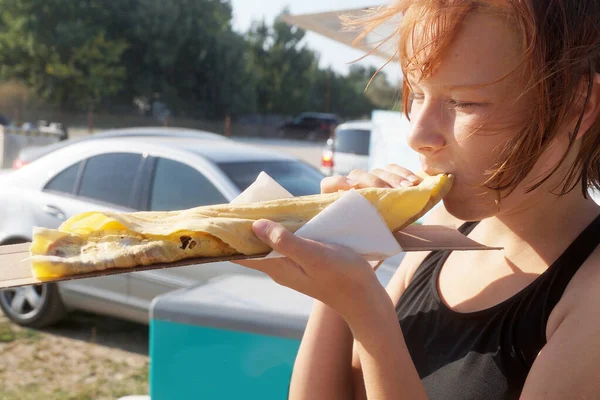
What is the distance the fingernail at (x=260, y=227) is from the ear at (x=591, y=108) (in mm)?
609

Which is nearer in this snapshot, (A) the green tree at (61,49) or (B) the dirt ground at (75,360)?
(B) the dirt ground at (75,360)

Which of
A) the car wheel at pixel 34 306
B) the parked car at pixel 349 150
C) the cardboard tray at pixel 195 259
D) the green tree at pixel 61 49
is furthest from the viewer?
the green tree at pixel 61 49

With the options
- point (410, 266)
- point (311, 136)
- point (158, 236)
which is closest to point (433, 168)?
point (410, 266)

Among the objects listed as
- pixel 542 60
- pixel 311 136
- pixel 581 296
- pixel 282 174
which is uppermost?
pixel 542 60

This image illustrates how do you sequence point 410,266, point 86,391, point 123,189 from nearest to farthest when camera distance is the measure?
point 410,266 → point 86,391 → point 123,189

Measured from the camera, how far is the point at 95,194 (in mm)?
4910

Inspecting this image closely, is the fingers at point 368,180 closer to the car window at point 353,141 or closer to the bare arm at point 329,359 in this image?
the bare arm at point 329,359

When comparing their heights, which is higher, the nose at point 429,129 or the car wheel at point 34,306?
the nose at point 429,129

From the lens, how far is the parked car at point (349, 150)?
1043 centimetres

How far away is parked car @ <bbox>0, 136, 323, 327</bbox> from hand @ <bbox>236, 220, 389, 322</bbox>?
3.16m

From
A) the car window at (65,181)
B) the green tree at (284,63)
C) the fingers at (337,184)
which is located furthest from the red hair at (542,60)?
the green tree at (284,63)

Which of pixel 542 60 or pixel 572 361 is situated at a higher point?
pixel 542 60

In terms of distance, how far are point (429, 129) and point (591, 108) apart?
0.96 ft

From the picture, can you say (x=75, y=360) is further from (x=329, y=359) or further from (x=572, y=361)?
(x=572, y=361)
